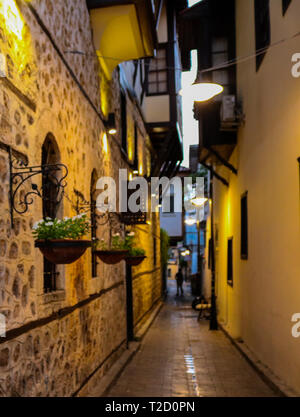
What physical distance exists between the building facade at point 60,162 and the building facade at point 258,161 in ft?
8.43

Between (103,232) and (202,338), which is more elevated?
(103,232)

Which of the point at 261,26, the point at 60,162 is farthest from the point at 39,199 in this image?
the point at 261,26

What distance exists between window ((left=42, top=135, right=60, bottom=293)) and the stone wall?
116mm

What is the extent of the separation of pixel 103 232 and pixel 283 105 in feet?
13.2

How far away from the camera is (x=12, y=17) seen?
3963 millimetres

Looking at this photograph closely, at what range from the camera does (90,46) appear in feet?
24.5

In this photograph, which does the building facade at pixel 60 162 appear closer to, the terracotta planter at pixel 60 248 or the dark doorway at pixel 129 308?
the terracotta planter at pixel 60 248

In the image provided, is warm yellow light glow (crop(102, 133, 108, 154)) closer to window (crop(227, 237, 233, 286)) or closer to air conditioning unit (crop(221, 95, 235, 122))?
air conditioning unit (crop(221, 95, 235, 122))

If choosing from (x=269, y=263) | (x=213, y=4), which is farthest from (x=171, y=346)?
(x=213, y=4)

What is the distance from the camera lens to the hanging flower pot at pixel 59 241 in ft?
12.7

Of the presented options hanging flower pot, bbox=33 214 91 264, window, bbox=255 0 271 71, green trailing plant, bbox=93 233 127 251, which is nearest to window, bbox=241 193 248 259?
window, bbox=255 0 271 71

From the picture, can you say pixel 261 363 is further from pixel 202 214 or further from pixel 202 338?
pixel 202 214

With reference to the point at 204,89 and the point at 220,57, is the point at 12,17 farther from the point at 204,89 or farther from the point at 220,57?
the point at 220,57
